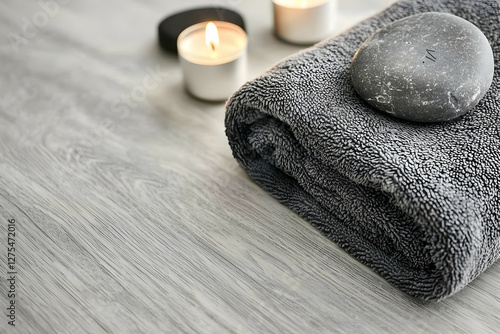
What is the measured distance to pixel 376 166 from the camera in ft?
1.72

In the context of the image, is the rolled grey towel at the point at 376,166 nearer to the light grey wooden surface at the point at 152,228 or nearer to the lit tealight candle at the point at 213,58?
the light grey wooden surface at the point at 152,228

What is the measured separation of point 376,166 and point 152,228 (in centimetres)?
26

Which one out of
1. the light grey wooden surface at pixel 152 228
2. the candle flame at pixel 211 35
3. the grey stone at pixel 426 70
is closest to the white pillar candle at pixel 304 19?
the light grey wooden surface at pixel 152 228

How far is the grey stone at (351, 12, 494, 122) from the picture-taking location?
22.2 inches

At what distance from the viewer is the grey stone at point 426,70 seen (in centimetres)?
56

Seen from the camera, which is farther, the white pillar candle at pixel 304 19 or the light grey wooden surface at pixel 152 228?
the white pillar candle at pixel 304 19

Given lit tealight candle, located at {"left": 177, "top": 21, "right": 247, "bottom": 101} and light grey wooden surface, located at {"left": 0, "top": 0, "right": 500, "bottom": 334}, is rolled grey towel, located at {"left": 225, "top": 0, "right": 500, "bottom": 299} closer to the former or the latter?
light grey wooden surface, located at {"left": 0, "top": 0, "right": 500, "bottom": 334}

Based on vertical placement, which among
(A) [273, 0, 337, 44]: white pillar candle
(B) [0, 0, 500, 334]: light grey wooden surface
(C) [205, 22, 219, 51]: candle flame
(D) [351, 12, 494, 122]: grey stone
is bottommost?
(B) [0, 0, 500, 334]: light grey wooden surface

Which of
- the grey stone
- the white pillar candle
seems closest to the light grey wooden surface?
the white pillar candle

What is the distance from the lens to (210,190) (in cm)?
66

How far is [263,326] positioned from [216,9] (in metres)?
0.56

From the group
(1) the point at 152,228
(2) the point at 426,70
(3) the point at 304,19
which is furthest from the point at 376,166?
(3) the point at 304,19

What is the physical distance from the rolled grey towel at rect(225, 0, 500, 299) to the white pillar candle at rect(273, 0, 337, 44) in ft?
0.56

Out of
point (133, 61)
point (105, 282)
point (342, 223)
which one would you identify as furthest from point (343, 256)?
point (133, 61)
